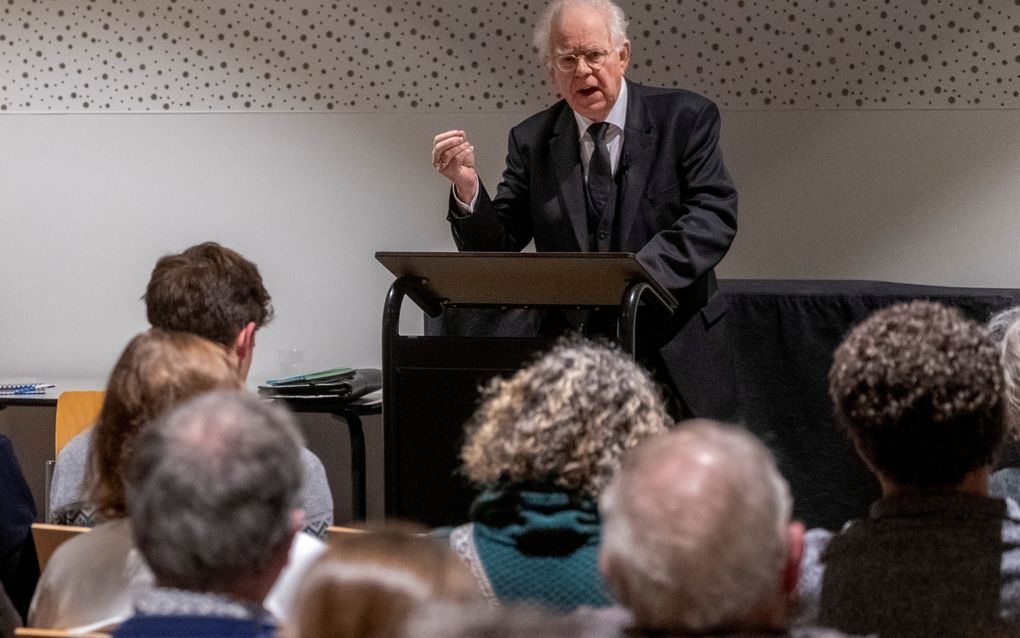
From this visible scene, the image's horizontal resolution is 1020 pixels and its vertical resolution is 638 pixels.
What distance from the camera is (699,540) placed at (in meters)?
1.22

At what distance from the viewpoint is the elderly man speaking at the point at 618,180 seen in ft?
10.4

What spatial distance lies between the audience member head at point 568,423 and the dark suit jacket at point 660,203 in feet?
4.09

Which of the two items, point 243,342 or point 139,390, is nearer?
point 139,390

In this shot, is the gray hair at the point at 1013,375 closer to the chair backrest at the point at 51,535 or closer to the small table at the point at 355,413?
the chair backrest at the point at 51,535

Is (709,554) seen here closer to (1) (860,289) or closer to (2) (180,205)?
(1) (860,289)

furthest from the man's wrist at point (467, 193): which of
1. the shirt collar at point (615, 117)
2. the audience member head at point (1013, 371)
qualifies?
the audience member head at point (1013, 371)

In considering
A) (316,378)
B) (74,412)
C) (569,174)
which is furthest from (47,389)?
(569,174)

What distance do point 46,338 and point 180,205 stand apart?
772mm

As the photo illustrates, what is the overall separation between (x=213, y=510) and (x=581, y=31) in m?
2.20

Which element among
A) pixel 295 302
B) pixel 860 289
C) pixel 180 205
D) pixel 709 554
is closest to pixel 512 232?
pixel 860 289

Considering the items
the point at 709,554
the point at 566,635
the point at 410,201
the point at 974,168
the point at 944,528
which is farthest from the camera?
the point at 410,201

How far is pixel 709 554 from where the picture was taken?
1.21 m

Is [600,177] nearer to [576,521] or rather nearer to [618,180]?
[618,180]

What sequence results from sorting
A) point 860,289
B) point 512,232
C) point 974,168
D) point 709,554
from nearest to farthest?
point 709,554, point 512,232, point 860,289, point 974,168
